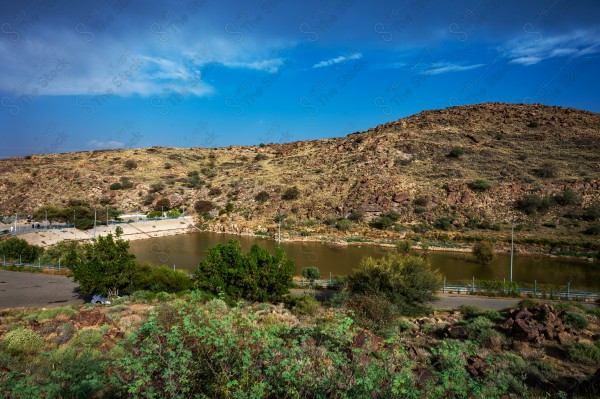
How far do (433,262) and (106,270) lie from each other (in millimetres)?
27707

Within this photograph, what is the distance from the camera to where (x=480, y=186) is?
52.8m

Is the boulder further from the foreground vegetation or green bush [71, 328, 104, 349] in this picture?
green bush [71, 328, 104, 349]

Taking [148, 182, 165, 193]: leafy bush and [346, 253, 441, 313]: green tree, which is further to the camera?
[148, 182, 165, 193]: leafy bush

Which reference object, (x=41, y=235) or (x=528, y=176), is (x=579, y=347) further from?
(x=528, y=176)

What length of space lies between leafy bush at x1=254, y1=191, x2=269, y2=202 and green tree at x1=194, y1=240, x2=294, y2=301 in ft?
135

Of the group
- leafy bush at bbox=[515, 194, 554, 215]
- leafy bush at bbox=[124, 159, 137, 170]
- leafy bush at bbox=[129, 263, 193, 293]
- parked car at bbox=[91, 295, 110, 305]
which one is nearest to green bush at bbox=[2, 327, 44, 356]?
parked car at bbox=[91, 295, 110, 305]

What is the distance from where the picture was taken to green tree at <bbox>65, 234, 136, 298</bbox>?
60.7 feet

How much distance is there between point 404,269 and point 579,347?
27.7 feet

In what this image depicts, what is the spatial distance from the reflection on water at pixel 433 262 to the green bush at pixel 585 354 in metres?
16.5

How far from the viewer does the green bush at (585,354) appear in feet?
36.4

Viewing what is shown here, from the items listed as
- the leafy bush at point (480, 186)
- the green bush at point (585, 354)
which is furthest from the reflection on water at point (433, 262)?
the leafy bush at point (480, 186)

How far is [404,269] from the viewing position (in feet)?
63.5

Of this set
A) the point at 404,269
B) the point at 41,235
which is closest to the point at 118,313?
the point at 404,269

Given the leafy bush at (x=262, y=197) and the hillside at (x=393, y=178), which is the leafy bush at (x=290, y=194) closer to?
the hillside at (x=393, y=178)
